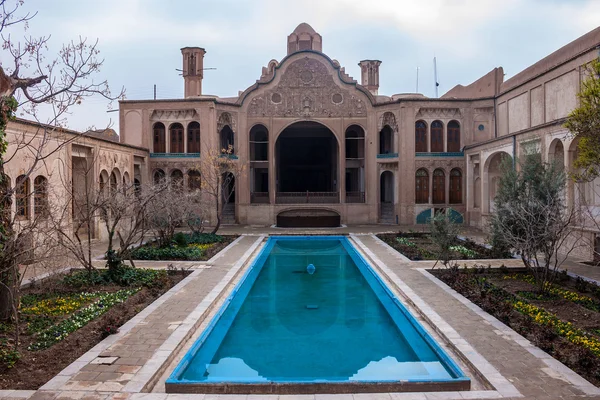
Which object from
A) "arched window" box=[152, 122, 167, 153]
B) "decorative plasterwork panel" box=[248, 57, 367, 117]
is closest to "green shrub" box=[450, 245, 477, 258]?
"decorative plasterwork panel" box=[248, 57, 367, 117]

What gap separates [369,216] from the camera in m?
26.7

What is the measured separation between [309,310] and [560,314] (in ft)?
16.3

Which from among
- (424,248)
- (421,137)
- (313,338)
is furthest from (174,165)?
(313,338)

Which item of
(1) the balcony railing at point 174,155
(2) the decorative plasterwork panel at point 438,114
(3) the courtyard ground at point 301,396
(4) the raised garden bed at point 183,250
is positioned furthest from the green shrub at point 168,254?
(2) the decorative plasterwork panel at point 438,114

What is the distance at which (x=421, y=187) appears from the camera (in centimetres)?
2594

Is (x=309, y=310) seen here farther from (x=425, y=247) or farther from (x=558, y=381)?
(x=425, y=247)

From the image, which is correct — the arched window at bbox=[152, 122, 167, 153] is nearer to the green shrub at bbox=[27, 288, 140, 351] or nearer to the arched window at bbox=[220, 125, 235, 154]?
the arched window at bbox=[220, 125, 235, 154]

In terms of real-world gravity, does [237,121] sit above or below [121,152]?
above

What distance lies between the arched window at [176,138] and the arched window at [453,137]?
1522 centimetres

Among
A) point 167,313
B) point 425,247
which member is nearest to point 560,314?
point 167,313

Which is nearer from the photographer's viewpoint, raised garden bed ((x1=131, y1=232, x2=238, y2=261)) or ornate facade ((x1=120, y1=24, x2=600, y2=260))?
raised garden bed ((x1=131, y1=232, x2=238, y2=261))

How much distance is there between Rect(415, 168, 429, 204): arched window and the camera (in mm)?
25891

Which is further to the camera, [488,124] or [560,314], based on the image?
[488,124]

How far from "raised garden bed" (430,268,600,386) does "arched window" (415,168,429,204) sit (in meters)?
13.3
